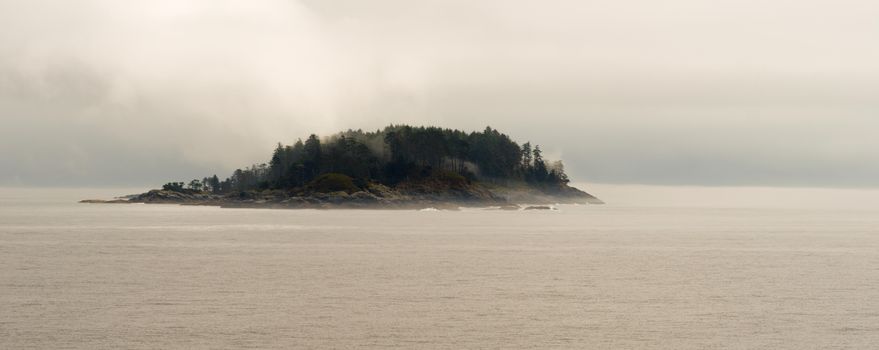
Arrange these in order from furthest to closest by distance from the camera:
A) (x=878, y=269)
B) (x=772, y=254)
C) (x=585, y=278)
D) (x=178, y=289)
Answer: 1. (x=772, y=254)
2. (x=878, y=269)
3. (x=585, y=278)
4. (x=178, y=289)

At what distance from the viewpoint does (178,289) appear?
63.4 metres

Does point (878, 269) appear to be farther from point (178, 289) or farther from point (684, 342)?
point (178, 289)

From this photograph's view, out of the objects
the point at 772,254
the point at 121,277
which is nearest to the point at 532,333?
the point at 121,277

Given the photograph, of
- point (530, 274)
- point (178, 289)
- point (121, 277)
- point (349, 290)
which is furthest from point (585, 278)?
point (121, 277)

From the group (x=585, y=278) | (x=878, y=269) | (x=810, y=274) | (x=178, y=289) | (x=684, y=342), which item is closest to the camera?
(x=684, y=342)

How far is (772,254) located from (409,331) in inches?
2854

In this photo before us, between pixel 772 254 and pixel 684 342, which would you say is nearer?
pixel 684 342

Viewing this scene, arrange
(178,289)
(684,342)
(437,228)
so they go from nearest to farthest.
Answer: (684,342), (178,289), (437,228)

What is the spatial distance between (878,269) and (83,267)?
78.1 meters

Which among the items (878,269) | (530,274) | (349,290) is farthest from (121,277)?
(878,269)

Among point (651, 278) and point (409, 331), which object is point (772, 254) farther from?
point (409, 331)

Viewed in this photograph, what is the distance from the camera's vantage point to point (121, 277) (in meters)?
71.5

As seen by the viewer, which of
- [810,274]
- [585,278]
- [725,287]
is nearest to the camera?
[725,287]

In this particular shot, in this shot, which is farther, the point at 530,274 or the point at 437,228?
the point at 437,228
